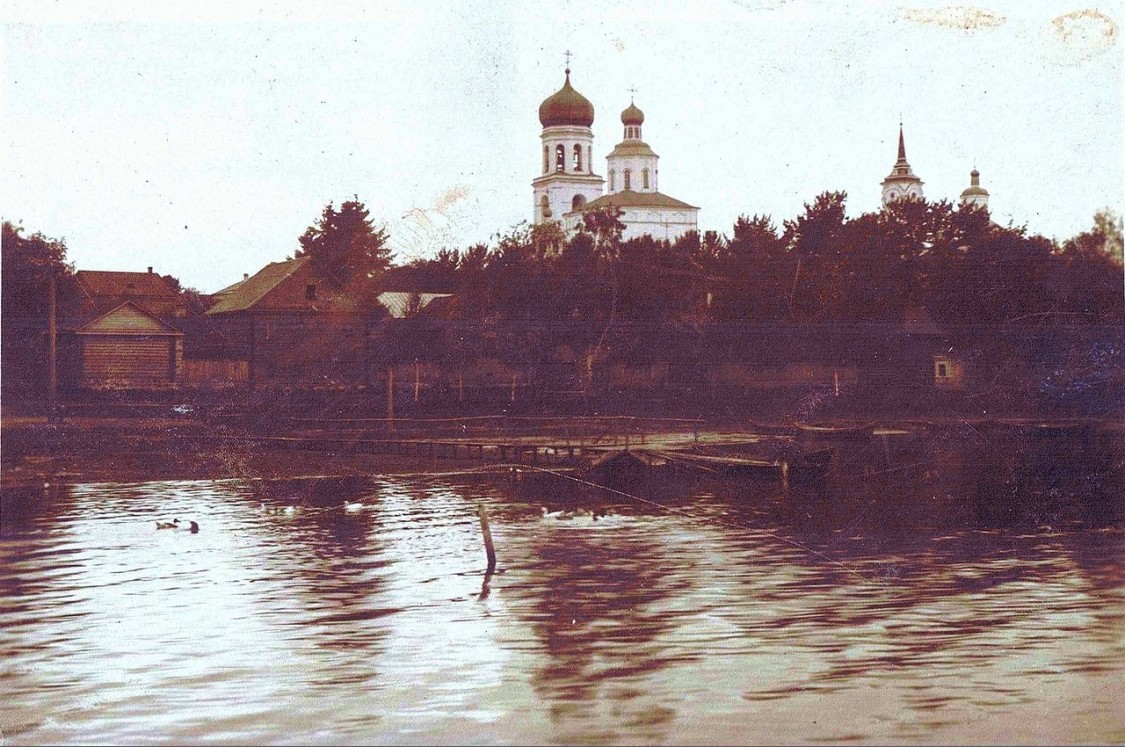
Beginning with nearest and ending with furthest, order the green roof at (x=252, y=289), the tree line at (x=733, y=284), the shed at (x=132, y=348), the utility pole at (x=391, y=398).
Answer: the green roof at (x=252, y=289) < the shed at (x=132, y=348) < the tree line at (x=733, y=284) < the utility pole at (x=391, y=398)

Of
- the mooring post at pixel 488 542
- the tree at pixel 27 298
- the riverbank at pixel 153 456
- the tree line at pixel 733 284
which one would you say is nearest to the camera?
the mooring post at pixel 488 542

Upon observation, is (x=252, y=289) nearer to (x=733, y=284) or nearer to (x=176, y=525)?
(x=176, y=525)

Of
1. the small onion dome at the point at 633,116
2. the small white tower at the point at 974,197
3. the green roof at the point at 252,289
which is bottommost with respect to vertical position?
the green roof at the point at 252,289

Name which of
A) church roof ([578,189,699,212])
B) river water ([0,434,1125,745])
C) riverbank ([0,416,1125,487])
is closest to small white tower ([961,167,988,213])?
riverbank ([0,416,1125,487])

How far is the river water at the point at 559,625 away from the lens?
1095cm

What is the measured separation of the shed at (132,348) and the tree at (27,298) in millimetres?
909

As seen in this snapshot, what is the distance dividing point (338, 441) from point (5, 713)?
22.1 metres

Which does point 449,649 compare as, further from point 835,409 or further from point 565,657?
point 835,409

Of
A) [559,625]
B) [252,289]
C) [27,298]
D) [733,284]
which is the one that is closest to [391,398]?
[733,284]

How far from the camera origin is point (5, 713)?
36.4 ft

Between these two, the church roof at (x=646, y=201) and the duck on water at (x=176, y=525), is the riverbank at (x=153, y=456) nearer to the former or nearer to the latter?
the duck on water at (x=176, y=525)

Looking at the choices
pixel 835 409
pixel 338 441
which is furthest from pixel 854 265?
pixel 338 441

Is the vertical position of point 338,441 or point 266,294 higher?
point 266,294

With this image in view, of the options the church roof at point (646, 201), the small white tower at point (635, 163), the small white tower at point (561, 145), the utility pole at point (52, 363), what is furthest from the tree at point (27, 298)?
the church roof at point (646, 201)
